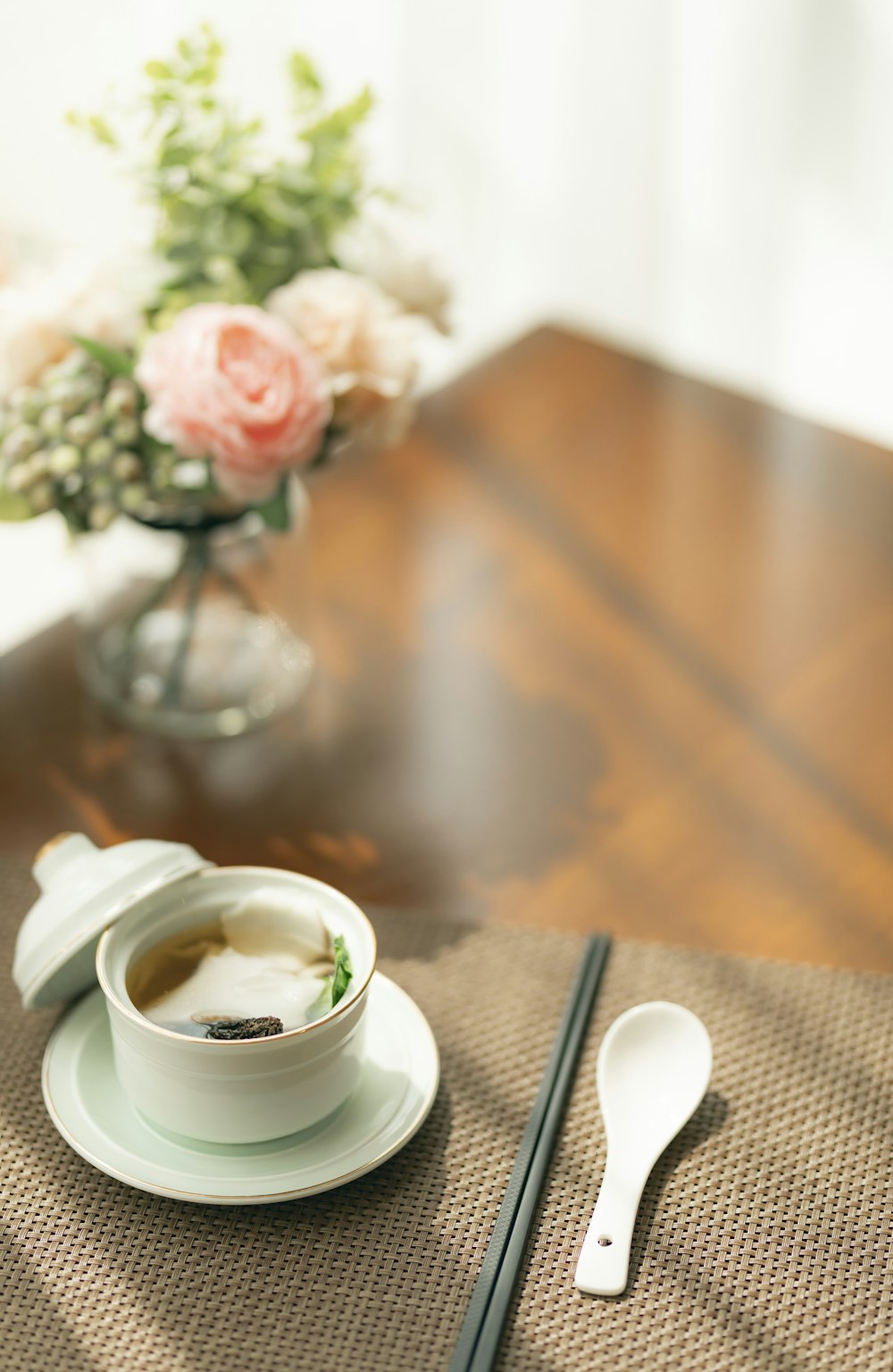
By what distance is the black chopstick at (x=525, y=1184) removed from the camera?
75cm

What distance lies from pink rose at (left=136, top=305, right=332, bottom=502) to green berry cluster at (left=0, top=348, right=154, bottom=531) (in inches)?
1.2

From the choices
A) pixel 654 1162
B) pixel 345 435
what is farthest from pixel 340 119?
pixel 654 1162

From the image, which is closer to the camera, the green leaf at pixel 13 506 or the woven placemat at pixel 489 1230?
the woven placemat at pixel 489 1230

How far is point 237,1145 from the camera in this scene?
0.82 metres

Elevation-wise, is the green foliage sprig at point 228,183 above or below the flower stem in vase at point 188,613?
above

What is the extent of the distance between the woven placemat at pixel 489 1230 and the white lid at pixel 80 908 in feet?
0.19

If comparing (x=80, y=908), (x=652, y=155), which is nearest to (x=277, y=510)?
(x=80, y=908)

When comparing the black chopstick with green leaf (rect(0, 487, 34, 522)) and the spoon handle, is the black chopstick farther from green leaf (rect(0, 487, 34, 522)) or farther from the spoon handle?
green leaf (rect(0, 487, 34, 522))

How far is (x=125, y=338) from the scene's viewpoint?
112 centimetres

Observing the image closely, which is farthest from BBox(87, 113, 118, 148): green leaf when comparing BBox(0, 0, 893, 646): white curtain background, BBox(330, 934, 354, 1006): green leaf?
BBox(0, 0, 893, 646): white curtain background

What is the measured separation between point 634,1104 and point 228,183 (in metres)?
0.74

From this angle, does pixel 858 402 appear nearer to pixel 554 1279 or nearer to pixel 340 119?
pixel 340 119

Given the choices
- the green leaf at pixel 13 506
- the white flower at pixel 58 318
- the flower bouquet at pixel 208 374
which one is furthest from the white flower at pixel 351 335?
the green leaf at pixel 13 506

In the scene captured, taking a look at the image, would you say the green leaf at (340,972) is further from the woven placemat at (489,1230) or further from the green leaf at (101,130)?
the green leaf at (101,130)
